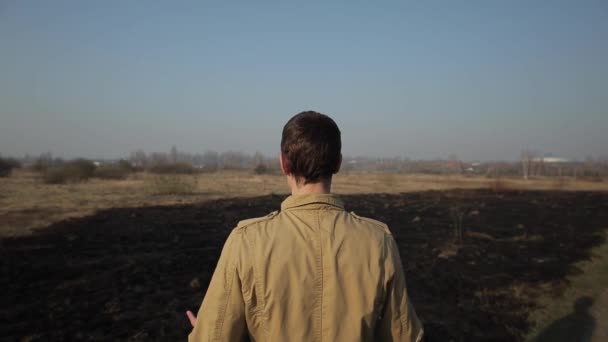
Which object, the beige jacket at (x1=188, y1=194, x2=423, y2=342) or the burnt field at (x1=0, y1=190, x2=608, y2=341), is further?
the burnt field at (x1=0, y1=190, x2=608, y2=341)

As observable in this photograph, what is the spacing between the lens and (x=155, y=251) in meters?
8.16

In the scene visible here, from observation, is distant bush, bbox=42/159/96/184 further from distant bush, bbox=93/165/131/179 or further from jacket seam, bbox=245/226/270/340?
jacket seam, bbox=245/226/270/340

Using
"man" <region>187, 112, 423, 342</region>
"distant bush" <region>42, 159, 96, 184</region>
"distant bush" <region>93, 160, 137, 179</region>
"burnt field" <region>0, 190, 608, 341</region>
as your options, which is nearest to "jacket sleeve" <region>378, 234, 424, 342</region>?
"man" <region>187, 112, 423, 342</region>

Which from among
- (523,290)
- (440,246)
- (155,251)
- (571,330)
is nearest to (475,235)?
(440,246)

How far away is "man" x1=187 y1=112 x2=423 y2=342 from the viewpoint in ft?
3.55

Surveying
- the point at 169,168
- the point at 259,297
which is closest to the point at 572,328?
the point at 259,297

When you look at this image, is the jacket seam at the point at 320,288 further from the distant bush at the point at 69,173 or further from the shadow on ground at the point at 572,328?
the distant bush at the point at 69,173

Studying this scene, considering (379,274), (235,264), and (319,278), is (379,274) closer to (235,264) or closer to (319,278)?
(319,278)

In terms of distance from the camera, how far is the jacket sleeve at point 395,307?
1.13 m

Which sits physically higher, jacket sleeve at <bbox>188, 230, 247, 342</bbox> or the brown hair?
the brown hair

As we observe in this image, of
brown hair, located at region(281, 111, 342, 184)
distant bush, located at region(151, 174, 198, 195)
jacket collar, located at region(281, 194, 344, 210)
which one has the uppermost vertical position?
brown hair, located at region(281, 111, 342, 184)

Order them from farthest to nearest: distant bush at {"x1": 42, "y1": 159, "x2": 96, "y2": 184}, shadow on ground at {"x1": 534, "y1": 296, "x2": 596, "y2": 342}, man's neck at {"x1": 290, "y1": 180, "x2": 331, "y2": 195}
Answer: distant bush at {"x1": 42, "y1": 159, "x2": 96, "y2": 184}
shadow on ground at {"x1": 534, "y1": 296, "x2": 596, "y2": 342}
man's neck at {"x1": 290, "y1": 180, "x2": 331, "y2": 195}

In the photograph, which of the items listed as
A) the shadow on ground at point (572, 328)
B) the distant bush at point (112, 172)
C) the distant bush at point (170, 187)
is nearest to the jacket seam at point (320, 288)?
the shadow on ground at point (572, 328)

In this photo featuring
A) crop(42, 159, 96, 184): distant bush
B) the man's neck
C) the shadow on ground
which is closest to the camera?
the man's neck
